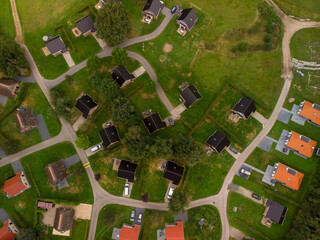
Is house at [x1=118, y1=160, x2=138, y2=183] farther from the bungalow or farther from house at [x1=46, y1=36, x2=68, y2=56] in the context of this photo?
the bungalow

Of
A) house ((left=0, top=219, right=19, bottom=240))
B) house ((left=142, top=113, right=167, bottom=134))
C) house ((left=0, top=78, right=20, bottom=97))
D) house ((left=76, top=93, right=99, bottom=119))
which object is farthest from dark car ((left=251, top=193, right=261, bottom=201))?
house ((left=0, top=78, right=20, bottom=97))

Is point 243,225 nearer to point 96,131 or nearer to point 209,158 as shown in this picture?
point 209,158

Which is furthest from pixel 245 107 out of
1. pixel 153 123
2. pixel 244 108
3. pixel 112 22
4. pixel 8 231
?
pixel 8 231

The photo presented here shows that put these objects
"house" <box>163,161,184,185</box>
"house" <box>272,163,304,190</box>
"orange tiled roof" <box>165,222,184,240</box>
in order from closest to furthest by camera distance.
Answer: "orange tiled roof" <box>165,222,184,240</box>
"house" <box>163,161,184,185</box>
"house" <box>272,163,304,190</box>

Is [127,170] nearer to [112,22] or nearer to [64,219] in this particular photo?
[64,219]

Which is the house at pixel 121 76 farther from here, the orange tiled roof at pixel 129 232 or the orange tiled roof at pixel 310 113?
the orange tiled roof at pixel 310 113

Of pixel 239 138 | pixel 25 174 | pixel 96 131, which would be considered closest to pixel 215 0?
pixel 239 138
